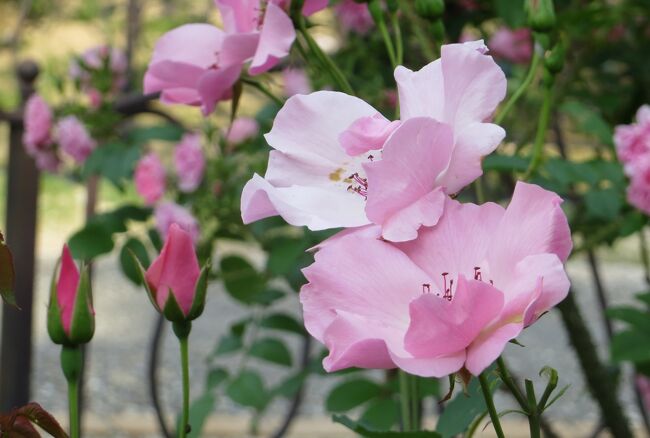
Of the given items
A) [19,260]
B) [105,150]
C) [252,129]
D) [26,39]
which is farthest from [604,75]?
[26,39]

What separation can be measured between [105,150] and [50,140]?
0.21 meters

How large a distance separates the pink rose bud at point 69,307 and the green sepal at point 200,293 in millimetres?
38

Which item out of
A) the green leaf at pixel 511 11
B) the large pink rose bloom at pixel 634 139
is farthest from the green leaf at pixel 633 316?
the green leaf at pixel 511 11

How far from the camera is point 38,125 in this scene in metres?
1.39

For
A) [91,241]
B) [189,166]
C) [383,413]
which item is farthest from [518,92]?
[189,166]

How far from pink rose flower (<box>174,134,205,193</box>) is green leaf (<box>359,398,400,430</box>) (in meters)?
0.50

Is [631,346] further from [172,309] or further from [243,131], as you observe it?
[172,309]

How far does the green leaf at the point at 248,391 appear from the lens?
1.10 metres

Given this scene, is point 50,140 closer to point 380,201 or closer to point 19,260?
point 19,260

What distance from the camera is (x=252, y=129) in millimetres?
1340

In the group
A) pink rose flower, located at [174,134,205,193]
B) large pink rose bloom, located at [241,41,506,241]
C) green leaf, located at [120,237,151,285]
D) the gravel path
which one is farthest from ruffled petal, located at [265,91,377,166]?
the gravel path

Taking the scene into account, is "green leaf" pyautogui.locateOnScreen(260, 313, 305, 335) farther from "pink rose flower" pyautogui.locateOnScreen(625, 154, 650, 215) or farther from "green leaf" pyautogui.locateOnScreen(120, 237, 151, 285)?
"pink rose flower" pyautogui.locateOnScreen(625, 154, 650, 215)

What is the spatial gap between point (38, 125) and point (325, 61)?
0.93 m

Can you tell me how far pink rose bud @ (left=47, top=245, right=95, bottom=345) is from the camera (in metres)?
0.40
